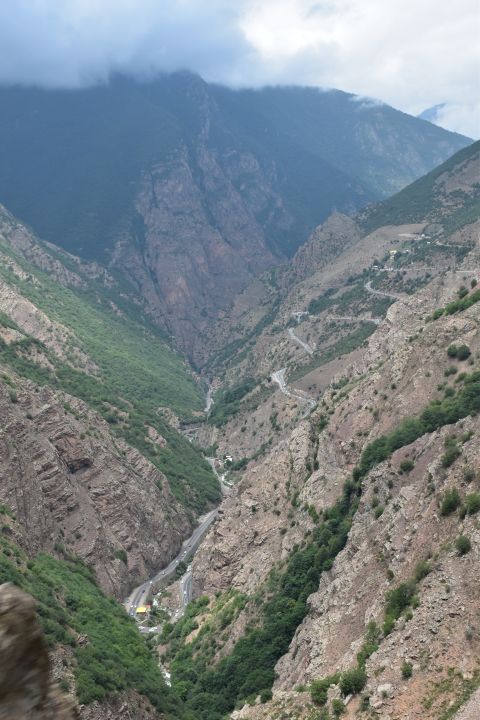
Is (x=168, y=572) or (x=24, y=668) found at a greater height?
(x=24, y=668)

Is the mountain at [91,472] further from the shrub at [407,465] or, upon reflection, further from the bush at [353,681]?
the bush at [353,681]

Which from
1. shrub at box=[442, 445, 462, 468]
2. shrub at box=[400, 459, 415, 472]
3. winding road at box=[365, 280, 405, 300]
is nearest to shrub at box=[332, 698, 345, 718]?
shrub at box=[442, 445, 462, 468]

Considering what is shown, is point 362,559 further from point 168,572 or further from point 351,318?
point 351,318

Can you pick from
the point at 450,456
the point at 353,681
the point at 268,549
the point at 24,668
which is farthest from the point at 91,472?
the point at 24,668

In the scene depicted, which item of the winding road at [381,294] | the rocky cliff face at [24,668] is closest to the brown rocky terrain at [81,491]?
the rocky cliff face at [24,668]

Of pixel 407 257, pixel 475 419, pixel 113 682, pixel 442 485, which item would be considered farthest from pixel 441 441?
pixel 407 257

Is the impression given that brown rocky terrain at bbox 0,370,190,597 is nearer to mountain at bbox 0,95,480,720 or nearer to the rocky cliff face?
mountain at bbox 0,95,480,720
